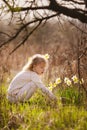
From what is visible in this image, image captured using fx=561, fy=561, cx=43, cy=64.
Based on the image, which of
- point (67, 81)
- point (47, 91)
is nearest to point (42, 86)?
point (47, 91)

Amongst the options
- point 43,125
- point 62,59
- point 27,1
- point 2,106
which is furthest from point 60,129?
point 62,59

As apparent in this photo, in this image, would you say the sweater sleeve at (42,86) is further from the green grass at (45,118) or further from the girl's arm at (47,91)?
the green grass at (45,118)

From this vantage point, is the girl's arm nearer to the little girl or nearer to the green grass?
the little girl

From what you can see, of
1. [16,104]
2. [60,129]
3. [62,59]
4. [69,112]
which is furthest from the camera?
[62,59]

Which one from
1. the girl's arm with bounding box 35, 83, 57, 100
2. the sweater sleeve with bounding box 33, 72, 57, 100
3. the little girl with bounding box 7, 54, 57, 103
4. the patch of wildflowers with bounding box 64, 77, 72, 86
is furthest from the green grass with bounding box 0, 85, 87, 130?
the patch of wildflowers with bounding box 64, 77, 72, 86

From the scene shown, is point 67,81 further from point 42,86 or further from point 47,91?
point 47,91

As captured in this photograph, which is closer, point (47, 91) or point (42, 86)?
point (47, 91)

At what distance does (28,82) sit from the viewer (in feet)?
25.4

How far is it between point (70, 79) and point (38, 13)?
1.27 meters

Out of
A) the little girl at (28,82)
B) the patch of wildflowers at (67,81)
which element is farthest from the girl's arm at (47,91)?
the patch of wildflowers at (67,81)

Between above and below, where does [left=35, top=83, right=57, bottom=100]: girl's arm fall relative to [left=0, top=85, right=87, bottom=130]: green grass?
above

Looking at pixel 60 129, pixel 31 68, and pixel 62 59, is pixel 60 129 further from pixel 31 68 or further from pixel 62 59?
pixel 62 59

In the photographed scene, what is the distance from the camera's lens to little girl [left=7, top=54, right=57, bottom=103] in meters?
7.50

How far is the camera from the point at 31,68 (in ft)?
25.8
